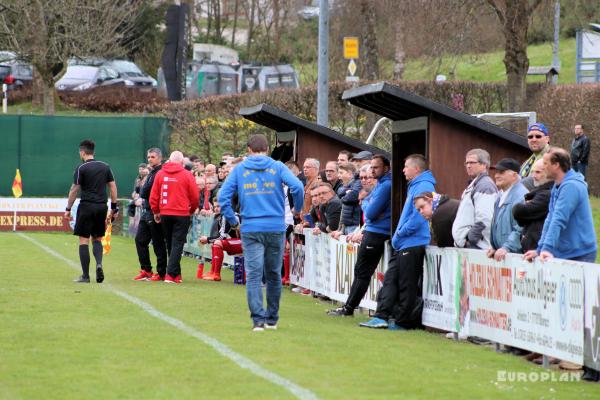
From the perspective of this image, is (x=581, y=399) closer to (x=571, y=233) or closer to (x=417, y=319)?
(x=571, y=233)

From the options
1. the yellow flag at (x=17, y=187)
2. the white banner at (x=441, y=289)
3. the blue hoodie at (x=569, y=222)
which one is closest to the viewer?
the blue hoodie at (x=569, y=222)

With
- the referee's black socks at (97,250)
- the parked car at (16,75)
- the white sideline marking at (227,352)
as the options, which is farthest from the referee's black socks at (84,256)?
the parked car at (16,75)

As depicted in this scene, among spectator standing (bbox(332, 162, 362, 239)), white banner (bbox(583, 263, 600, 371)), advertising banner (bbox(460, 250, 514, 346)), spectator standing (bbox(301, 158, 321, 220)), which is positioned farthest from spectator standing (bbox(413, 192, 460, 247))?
spectator standing (bbox(301, 158, 321, 220))

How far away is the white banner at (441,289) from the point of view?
→ 1287 cm

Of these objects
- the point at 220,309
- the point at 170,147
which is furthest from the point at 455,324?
the point at 170,147

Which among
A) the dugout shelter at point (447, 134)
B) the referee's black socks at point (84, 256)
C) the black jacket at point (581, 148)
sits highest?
the black jacket at point (581, 148)

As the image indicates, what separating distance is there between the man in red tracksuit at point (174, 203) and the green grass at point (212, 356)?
8.03ft

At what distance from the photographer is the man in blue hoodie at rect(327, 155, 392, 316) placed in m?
14.5

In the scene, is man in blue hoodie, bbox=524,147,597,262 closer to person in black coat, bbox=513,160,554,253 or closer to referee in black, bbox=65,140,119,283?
person in black coat, bbox=513,160,554,253

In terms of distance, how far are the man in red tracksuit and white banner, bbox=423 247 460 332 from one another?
6081 mm

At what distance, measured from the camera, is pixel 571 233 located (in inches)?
430

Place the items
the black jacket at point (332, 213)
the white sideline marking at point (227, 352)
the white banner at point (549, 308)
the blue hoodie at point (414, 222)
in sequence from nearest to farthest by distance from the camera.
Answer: the white sideline marking at point (227, 352), the white banner at point (549, 308), the blue hoodie at point (414, 222), the black jacket at point (332, 213)

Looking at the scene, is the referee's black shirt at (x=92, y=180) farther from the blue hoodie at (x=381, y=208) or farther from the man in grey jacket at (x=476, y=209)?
the man in grey jacket at (x=476, y=209)

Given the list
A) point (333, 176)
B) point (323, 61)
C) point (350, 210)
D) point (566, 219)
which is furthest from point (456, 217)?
point (323, 61)
